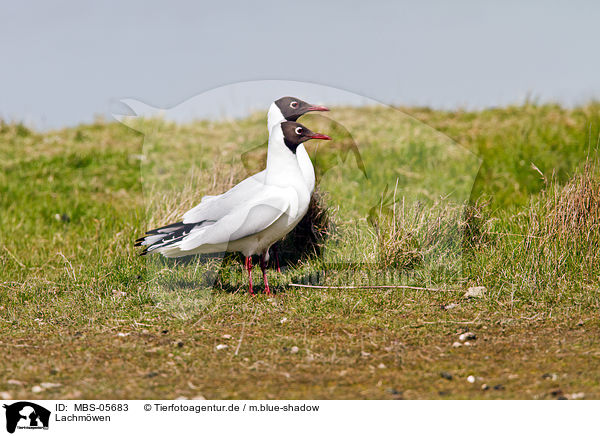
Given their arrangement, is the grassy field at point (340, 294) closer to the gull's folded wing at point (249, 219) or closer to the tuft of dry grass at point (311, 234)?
the tuft of dry grass at point (311, 234)

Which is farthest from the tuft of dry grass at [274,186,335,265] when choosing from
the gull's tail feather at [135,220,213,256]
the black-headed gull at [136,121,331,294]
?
the gull's tail feather at [135,220,213,256]

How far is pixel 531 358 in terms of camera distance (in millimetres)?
4691

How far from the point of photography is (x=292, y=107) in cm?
629

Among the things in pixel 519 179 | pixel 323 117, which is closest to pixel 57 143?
pixel 323 117

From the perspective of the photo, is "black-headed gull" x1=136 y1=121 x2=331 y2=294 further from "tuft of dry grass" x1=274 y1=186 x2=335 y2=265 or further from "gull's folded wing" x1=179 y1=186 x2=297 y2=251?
"tuft of dry grass" x1=274 y1=186 x2=335 y2=265

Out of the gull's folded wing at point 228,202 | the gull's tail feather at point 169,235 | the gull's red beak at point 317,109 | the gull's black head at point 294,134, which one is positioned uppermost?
the gull's red beak at point 317,109

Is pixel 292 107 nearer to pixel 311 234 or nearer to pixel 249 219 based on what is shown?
pixel 249 219

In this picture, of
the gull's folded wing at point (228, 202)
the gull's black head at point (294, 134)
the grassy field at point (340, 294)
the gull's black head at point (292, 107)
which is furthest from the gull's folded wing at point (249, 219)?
the gull's black head at point (292, 107)

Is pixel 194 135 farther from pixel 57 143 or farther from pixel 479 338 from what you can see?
pixel 479 338

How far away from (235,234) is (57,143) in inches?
368
